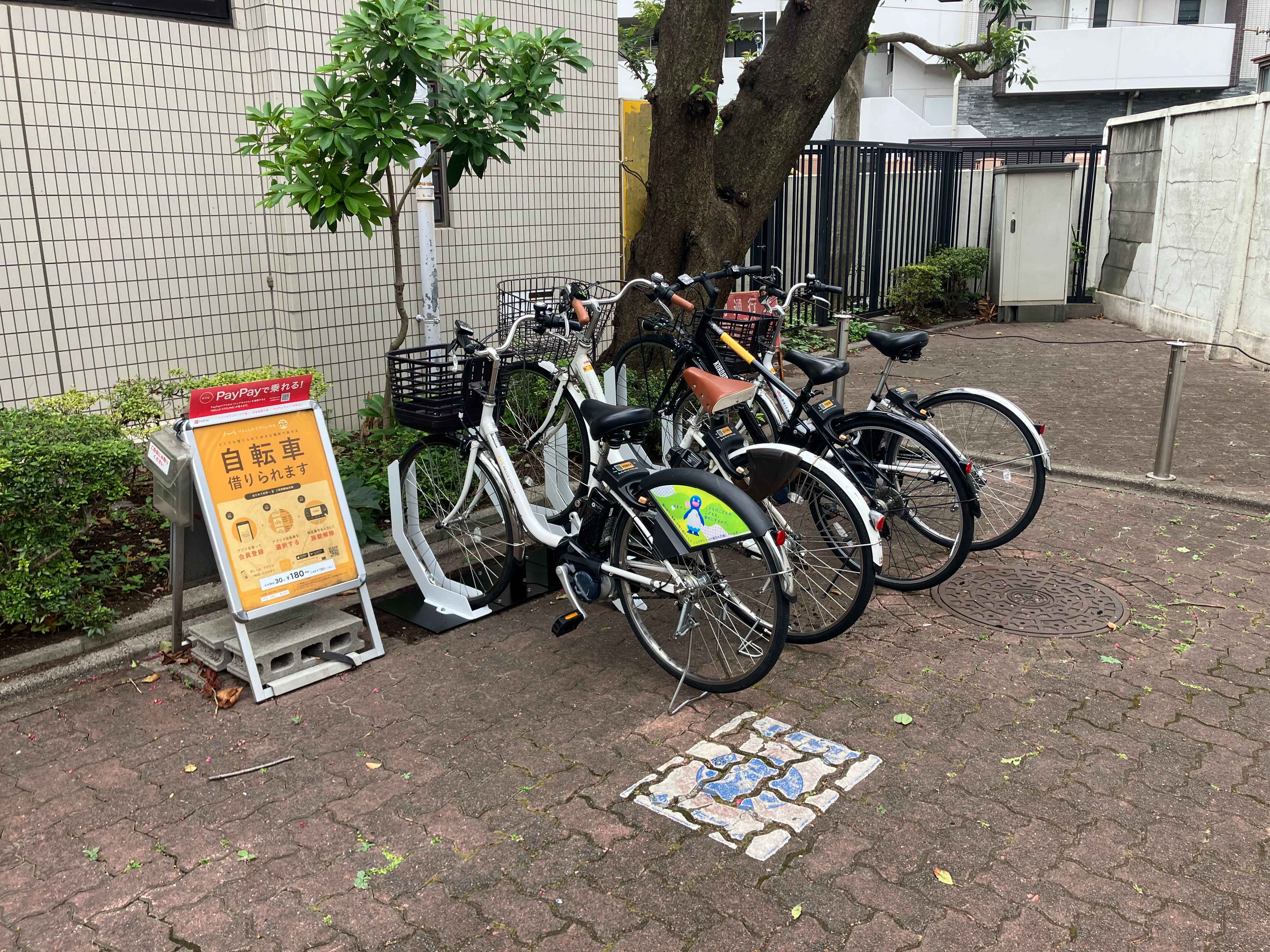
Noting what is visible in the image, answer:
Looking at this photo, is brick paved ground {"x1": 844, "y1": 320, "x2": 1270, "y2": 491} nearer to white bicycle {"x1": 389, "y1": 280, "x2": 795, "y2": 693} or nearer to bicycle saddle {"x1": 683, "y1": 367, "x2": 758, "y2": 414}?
bicycle saddle {"x1": 683, "y1": 367, "x2": 758, "y2": 414}

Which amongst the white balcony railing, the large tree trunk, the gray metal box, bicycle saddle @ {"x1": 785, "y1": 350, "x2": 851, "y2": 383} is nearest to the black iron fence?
the large tree trunk

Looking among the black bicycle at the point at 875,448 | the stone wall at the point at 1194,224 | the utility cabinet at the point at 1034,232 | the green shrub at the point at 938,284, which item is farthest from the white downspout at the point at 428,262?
the utility cabinet at the point at 1034,232

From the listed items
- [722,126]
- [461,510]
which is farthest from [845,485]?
[722,126]

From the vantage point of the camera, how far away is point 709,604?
12.8 ft

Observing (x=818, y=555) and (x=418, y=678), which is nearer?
(x=418, y=678)

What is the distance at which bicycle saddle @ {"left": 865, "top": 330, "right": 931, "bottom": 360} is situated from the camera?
15.9ft

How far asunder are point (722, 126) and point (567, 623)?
4.81 metres

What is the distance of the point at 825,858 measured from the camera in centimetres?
295

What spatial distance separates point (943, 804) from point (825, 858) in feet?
1.66

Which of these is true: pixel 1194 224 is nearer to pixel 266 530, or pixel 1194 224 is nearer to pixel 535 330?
pixel 535 330

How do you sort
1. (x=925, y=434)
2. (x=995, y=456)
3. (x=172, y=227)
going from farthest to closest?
1. (x=172, y=227)
2. (x=995, y=456)
3. (x=925, y=434)

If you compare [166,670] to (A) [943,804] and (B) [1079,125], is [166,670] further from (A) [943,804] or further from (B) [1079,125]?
(B) [1079,125]

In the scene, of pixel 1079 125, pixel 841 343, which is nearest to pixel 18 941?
pixel 841 343

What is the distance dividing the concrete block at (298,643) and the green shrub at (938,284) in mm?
10116
